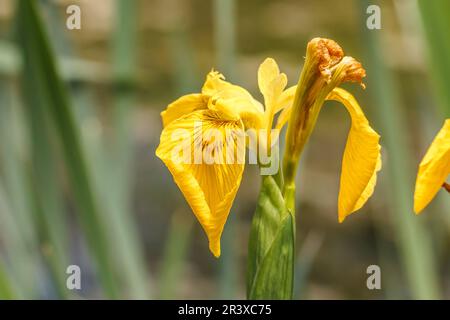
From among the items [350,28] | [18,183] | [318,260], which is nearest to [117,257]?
[18,183]

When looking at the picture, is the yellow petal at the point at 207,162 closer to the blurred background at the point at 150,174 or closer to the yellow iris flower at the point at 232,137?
the yellow iris flower at the point at 232,137

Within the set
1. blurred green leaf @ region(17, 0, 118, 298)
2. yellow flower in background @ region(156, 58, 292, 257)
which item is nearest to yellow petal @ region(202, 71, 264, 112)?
yellow flower in background @ region(156, 58, 292, 257)

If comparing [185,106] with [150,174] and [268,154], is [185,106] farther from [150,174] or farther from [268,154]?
[150,174]

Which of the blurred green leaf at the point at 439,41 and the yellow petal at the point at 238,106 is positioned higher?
the blurred green leaf at the point at 439,41

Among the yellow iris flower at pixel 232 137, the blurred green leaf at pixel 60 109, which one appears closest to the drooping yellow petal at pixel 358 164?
the yellow iris flower at pixel 232 137

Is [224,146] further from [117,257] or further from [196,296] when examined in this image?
[196,296]
